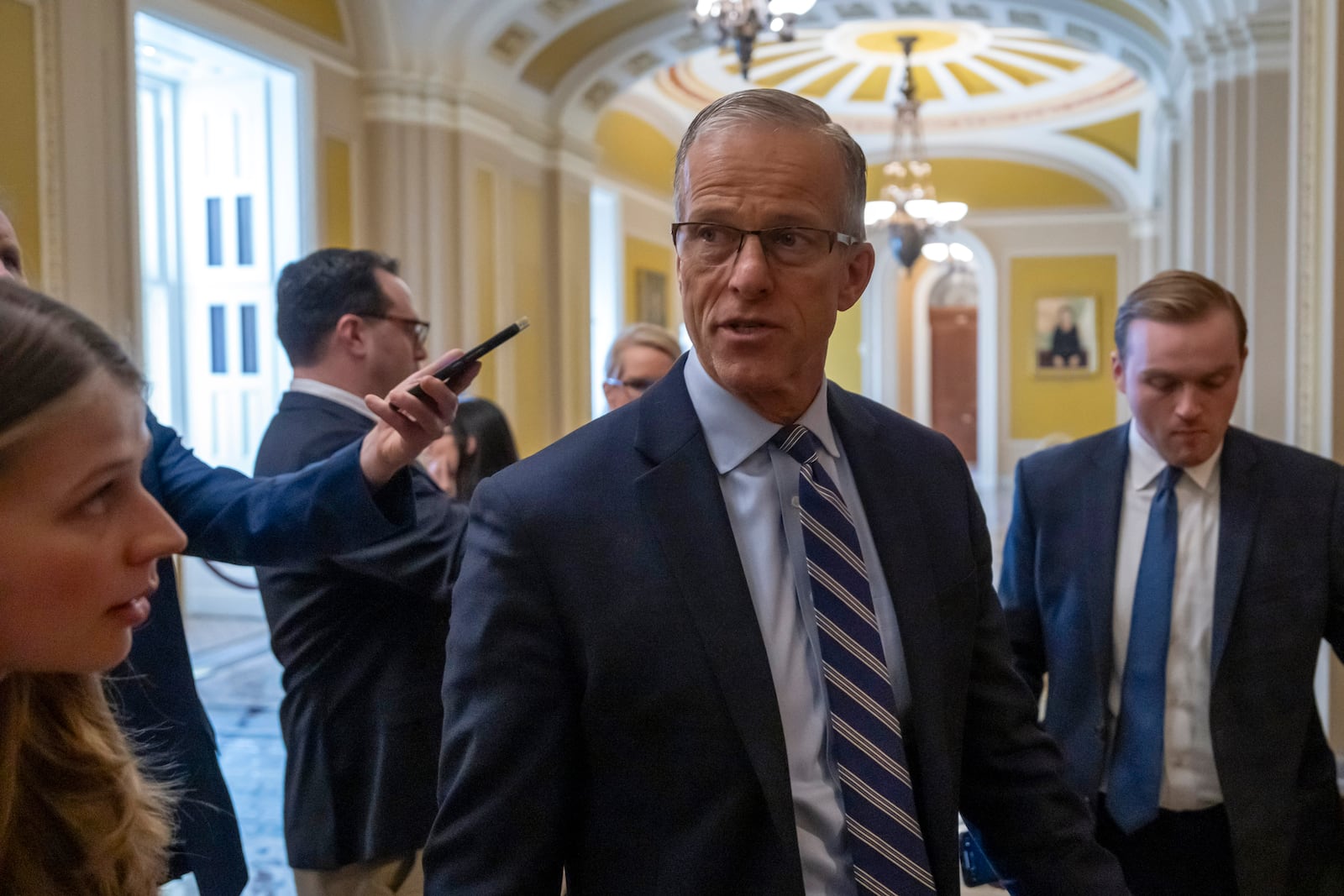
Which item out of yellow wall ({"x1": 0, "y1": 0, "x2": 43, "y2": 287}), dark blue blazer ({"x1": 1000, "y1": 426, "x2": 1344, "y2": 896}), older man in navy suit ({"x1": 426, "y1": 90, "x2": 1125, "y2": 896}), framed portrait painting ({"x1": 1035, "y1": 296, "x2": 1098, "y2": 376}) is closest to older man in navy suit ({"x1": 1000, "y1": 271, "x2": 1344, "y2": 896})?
dark blue blazer ({"x1": 1000, "y1": 426, "x2": 1344, "y2": 896})

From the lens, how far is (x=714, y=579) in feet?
4.28

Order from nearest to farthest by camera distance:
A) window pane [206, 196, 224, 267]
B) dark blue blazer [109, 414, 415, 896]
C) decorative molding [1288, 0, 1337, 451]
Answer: dark blue blazer [109, 414, 415, 896] → decorative molding [1288, 0, 1337, 451] → window pane [206, 196, 224, 267]

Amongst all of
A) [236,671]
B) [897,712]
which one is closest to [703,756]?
[897,712]

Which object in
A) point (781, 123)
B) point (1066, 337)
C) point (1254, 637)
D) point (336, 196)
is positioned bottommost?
point (1254, 637)

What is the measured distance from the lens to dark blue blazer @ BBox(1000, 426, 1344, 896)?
1.94 metres

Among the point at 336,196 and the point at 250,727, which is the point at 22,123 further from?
the point at 250,727

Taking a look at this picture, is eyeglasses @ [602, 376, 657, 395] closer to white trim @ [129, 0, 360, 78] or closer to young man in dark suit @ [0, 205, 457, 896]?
young man in dark suit @ [0, 205, 457, 896]

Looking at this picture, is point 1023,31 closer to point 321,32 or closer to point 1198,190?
point 1198,190

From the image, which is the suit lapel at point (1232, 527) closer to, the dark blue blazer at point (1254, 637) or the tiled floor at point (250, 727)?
the dark blue blazer at point (1254, 637)

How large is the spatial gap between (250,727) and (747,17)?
4.84 metres

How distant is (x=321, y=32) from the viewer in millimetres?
7715

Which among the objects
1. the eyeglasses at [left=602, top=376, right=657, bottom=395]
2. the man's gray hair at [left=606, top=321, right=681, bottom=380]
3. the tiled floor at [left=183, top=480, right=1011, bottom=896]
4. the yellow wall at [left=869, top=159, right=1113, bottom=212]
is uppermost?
the yellow wall at [left=869, top=159, right=1113, bottom=212]

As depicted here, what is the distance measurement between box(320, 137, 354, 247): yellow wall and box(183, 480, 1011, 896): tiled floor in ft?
8.98

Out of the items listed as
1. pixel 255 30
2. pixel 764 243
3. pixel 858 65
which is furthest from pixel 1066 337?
pixel 764 243
